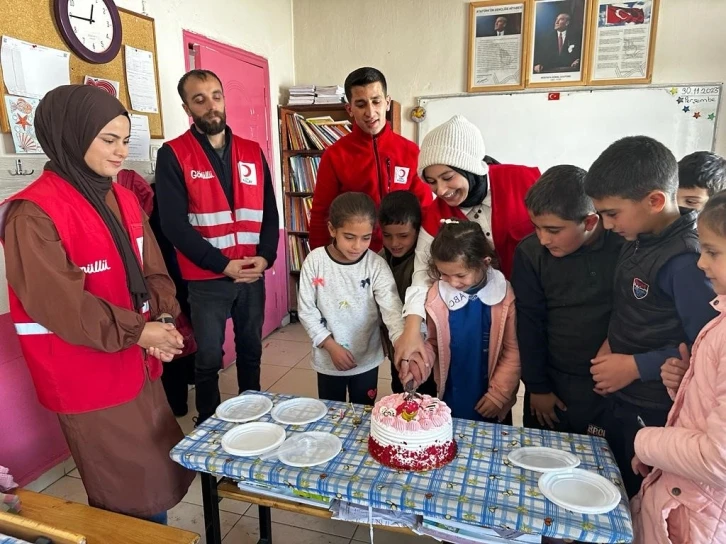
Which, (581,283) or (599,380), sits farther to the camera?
(581,283)

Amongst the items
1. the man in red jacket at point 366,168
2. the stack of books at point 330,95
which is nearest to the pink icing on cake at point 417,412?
the man in red jacket at point 366,168

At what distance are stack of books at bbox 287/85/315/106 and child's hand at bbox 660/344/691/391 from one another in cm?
336

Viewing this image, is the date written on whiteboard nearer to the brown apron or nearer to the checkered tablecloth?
the checkered tablecloth

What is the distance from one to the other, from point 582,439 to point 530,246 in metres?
0.59

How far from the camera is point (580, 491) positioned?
114 cm

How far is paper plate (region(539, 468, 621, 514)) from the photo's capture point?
1.06m

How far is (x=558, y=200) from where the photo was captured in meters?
1.41

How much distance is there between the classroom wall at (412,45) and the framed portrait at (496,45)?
86mm

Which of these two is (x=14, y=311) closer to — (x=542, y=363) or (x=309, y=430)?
(x=309, y=430)

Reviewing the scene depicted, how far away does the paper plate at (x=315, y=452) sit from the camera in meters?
1.24

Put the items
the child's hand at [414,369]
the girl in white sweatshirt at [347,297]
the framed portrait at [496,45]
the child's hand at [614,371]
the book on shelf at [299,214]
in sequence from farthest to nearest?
the book on shelf at [299,214], the framed portrait at [496,45], the girl in white sweatshirt at [347,297], the child's hand at [414,369], the child's hand at [614,371]

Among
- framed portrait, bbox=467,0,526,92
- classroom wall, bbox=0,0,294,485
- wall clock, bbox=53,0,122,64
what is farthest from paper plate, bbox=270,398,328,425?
framed portrait, bbox=467,0,526,92

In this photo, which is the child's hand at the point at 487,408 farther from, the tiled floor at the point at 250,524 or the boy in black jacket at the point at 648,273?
the tiled floor at the point at 250,524

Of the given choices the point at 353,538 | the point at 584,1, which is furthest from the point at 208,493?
the point at 584,1
